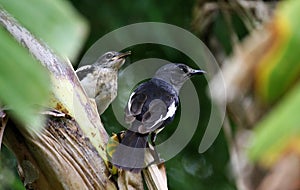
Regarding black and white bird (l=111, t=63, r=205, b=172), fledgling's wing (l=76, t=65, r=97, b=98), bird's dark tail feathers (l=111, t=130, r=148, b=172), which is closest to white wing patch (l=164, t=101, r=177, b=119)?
black and white bird (l=111, t=63, r=205, b=172)

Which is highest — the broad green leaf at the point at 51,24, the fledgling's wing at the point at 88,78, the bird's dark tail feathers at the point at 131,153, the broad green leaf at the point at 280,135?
the broad green leaf at the point at 51,24

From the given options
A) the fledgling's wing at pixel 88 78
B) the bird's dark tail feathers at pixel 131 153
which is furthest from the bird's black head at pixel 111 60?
the bird's dark tail feathers at pixel 131 153

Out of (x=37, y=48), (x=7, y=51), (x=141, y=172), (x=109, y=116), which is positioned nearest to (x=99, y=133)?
(x=141, y=172)

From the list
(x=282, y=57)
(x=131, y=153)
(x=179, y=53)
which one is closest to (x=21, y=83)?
(x=282, y=57)

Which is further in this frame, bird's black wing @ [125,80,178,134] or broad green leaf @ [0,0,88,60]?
bird's black wing @ [125,80,178,134]

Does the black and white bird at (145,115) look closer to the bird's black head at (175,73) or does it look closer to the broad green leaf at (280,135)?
the bird's black head at (175,73)

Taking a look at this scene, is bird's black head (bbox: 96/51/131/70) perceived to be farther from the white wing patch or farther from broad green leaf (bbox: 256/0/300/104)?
broad green leaf (bbox: 256/0/300/104)
